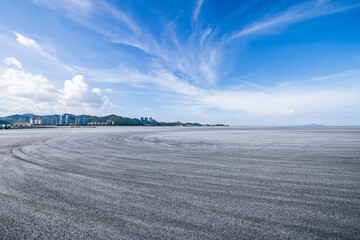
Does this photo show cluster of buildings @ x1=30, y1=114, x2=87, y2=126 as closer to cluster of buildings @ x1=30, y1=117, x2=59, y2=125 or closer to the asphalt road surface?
cluster of buildings @ x1=30, y1=117, x2=59, y2=125

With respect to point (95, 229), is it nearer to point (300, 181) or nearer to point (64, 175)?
point (64, 175)

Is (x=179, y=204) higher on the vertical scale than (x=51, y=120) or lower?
lower

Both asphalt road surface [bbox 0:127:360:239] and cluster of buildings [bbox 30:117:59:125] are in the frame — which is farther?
cluster of buildings [bbox 30:117:59:125]

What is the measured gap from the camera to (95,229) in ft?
8.97

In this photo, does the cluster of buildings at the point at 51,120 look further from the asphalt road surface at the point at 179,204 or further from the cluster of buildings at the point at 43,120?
the asphalt road surface at the point at 179,204

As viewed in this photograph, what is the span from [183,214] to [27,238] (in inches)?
96.9

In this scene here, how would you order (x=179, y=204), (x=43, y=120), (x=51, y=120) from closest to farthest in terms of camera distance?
(x=179, y=204) → (x=43, y=120) → (x=51, y=120)

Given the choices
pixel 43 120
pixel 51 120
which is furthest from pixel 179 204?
pixel 51 120

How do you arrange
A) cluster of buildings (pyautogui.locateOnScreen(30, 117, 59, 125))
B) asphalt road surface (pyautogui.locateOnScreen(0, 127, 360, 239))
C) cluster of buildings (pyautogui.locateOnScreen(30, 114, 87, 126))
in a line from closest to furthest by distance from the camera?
asphalt road surface (pyautogui.locateOnScreen(0, 127, 360, 239))
cluster of buildings (pyautogui.locateOnScreen(30, 117, 59, 125))
cluster of buildings (pyautogui.locateOnScreen(30, 114, 87, 126))

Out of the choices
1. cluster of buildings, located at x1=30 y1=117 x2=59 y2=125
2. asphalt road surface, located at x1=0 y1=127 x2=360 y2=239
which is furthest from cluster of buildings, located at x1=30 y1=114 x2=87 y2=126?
asphalt road surface, located at x1=0 y1=127 x2=360 y2=239

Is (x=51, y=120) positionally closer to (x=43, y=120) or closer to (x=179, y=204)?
(x=43, y=120)

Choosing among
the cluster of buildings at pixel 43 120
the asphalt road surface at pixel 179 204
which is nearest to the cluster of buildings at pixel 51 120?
the cluster of buildings at pixel 43 120

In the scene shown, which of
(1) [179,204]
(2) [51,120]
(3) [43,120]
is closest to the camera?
(1) [179,204]

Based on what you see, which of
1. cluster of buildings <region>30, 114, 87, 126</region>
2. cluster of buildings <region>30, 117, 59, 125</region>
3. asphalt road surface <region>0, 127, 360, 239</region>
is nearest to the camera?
asphalt road surface <region>0, 127, 360, 239</region>
